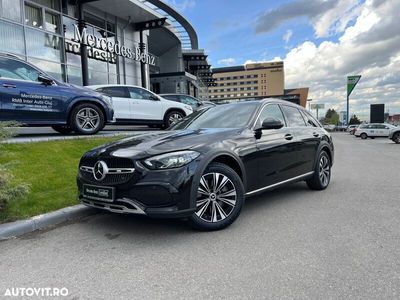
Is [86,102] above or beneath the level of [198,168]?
above

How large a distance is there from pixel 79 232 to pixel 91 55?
18773 mm

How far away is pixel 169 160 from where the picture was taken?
3.72m

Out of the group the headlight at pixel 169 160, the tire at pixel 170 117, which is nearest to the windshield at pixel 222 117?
the headlight at pixel 169 160

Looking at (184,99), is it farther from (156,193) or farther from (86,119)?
(156,193)

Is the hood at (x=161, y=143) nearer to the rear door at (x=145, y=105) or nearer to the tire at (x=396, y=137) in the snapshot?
the rear door at (x=145, y=105)

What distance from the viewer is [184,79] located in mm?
38250

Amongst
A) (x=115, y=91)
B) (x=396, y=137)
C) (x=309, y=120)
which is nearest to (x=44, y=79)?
(x=115, y=91)

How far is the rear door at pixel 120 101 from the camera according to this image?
432 inches

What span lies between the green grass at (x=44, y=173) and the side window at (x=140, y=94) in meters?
3.49

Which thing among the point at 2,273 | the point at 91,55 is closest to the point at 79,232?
the point at 2,273

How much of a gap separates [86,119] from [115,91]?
2760mm

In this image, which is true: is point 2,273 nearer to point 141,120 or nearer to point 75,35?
point 141,120

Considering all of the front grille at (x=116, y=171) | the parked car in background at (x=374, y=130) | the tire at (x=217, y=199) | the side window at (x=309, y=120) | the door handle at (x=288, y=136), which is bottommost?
the parked car in background at (x=374, y=130)

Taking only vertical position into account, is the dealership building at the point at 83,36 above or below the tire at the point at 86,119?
above
